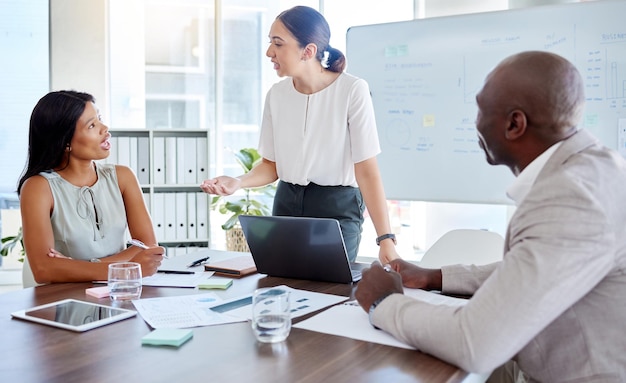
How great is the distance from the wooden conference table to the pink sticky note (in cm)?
26

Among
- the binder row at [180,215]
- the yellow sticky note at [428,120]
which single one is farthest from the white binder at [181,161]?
the yellow sticky note at [428,120]

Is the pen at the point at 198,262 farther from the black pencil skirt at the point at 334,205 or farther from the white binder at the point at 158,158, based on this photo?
the white binder at the point at 158,158

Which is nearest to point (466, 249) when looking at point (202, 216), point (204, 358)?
point (204, 358)

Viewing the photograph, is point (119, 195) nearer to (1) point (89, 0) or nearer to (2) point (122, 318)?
(2) point (122, 318)

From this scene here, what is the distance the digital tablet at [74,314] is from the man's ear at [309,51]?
127 centimetres

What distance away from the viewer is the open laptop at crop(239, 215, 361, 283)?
1.71m

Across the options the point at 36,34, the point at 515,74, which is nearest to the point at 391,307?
the point at 515,74

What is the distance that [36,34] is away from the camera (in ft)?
17.1

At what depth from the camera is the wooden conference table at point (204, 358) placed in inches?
41.7

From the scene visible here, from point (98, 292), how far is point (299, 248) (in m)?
0.57

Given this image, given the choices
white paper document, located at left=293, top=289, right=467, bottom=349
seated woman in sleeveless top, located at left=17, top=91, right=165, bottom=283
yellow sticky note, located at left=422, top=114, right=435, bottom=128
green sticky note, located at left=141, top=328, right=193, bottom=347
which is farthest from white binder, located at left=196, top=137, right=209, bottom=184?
green sticky note, located at left=141, top=328, right=193, bottom=347

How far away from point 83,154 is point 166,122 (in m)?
3.07

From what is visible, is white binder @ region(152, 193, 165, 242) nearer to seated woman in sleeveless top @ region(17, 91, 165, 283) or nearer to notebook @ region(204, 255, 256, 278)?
seated woman in sleeveless top @ region(17, 91, 165, 283)

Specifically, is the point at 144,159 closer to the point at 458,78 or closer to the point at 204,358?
the point at 458,78
